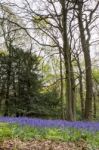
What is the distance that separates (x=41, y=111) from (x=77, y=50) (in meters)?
5.85

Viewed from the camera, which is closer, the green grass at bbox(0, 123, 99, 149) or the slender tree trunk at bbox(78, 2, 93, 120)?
the green grass at bbox(0, 123, 99, 149)

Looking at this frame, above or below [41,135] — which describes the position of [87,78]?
above

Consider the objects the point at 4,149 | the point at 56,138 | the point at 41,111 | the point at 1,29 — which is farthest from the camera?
the point at 1,29

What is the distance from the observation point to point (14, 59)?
3278 centimetres

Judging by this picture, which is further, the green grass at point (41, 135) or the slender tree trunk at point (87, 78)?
the slender tree trunk at point (87, 78)

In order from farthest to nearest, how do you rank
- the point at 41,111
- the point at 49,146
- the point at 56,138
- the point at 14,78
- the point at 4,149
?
1. the point at 14,78
2. the point at 41,111
3. the point at 56,138
4. the point at 49,146
5. the point at 4,149

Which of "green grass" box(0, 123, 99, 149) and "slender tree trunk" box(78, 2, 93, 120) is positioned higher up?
"slender tree trunk" box(78, 2, 93, 120)

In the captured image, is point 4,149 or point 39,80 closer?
point 4,149

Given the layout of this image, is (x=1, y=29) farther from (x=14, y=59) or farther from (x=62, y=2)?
(x=62, y=2)

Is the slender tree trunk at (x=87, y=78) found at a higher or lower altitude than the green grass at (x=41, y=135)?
higher

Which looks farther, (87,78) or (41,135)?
(87,78)

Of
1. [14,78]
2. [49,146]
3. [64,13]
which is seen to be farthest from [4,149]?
[14,78]

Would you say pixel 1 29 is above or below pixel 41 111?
above

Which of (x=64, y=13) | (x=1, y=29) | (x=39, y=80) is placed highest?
(x=1, y=29)
